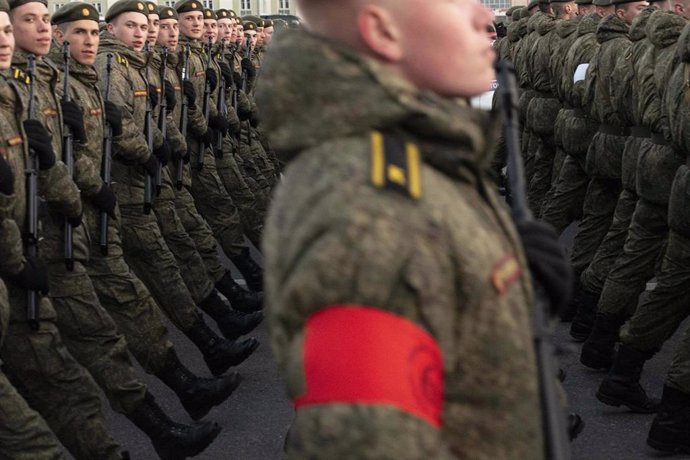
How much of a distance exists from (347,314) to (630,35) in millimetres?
6185

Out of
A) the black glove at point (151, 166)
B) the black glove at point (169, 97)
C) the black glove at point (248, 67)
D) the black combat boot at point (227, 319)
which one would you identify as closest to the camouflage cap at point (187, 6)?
the black glove at point (169, 97)

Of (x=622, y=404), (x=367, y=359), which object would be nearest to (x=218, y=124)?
(x=622, y=404)

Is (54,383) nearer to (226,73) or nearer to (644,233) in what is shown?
(644,233)

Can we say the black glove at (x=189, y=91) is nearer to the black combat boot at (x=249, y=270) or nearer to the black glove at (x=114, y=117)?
the black combat boot at (x=249, y=270)

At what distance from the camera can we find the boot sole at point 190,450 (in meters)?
5.67

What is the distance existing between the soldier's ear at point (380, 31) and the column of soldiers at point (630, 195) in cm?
405

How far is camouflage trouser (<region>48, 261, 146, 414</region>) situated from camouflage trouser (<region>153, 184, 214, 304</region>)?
7.20 feet

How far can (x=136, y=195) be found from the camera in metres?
7.19

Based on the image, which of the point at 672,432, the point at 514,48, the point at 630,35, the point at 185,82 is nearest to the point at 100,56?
the point at 185,82

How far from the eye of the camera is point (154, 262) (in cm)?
705

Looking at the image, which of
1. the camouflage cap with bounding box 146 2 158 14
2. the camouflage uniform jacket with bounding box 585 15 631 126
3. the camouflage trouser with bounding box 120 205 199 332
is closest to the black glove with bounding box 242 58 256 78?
the camouflage cap with bounding box 146 2 158 14

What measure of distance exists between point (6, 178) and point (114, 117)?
2.18 metres

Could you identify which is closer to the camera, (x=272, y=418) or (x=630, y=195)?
(x=272, y=418)

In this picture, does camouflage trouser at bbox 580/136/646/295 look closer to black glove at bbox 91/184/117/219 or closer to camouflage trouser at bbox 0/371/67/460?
black glove at bbox 91/184/117/219
